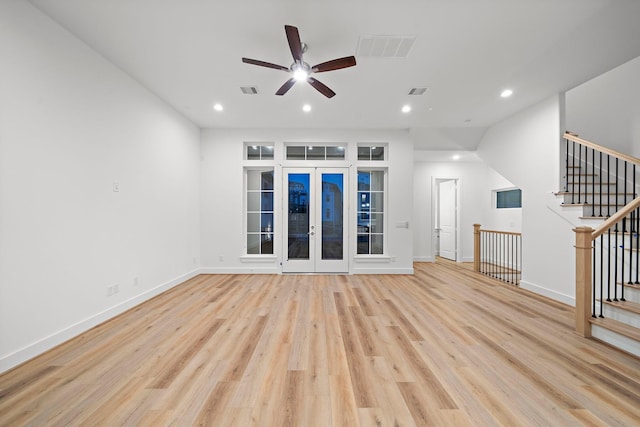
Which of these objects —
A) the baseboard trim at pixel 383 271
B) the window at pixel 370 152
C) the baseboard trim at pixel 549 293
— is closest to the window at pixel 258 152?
the window at pixel 370 152

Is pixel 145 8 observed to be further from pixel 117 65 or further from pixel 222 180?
pixel 222 180

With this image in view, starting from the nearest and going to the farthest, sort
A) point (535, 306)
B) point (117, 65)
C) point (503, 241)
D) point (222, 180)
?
point (117, 65) < point (535, 306) < point (222, 180) < point (503, 241)

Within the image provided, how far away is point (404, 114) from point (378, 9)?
252 cm

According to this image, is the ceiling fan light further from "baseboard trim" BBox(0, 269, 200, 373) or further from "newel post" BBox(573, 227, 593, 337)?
"baseboard trim" BBox(0, 269, 200, 373)

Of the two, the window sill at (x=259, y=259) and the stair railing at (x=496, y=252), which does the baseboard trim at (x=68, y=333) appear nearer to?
the window sill at (x=259, y=259)

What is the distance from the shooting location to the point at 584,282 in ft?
8.32

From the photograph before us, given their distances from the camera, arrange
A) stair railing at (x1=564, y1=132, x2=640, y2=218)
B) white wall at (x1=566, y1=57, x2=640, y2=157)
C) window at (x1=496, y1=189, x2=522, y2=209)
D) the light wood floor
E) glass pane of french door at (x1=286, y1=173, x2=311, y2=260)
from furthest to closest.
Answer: window at (x1=496, y1=189, x2=522, y2=209) → glass pane of french door at (x1=286, y1=173, x2=311, y2=260) → white wall at (x1=566, y1=57, x2=640, y2=157) → stair railing at (x1=564, y1=132, x2=640, y2=218) → the light wood floor

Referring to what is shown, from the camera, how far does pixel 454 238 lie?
22.9ft

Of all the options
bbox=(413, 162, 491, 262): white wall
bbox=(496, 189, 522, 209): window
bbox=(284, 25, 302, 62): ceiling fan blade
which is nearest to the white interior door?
bbox=(413, 162, 491, 262): white wall

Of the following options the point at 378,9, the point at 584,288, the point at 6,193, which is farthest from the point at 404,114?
the point at 6,193

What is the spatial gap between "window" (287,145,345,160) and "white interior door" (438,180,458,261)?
3.76 meters

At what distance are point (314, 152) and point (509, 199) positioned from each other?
5.17 m

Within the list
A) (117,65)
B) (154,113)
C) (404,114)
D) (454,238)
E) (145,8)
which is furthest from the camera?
(454,238)

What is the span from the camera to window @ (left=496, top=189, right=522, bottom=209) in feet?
19.8
